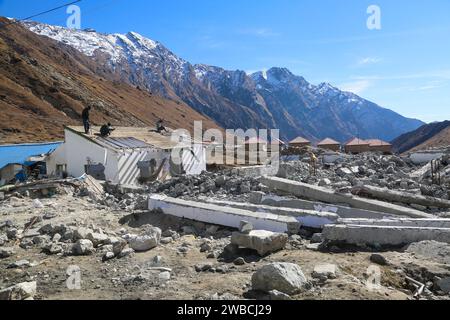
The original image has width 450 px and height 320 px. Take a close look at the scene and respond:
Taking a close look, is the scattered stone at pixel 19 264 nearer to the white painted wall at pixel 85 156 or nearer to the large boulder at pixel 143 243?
the large boulder at pixel 143 243

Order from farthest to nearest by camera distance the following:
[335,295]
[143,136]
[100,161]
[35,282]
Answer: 1. [143,136]
2. [100,161]
3. [35,282]
4. [335,295]

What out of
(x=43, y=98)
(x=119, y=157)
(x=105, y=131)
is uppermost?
(x=43, y=98)

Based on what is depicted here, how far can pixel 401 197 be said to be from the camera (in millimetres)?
9508

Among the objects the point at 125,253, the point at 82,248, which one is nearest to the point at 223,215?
the point at 125,253

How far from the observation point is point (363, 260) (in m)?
5.71

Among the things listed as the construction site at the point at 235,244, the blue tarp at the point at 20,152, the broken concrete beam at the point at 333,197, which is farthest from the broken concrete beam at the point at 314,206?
the blue tarp at the point at 20,152

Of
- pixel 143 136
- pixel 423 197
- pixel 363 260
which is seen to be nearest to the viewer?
pixel 363 260

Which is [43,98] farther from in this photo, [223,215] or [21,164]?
[223,215]

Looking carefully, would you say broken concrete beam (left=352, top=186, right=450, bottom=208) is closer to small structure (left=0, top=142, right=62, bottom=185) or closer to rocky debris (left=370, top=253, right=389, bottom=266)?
rocky debris (left=370, top=253, right=389, bottom=266)

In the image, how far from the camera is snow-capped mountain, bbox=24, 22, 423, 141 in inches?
5148

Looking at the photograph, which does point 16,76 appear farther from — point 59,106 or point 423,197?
point 423,197

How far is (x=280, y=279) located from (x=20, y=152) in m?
22.3
